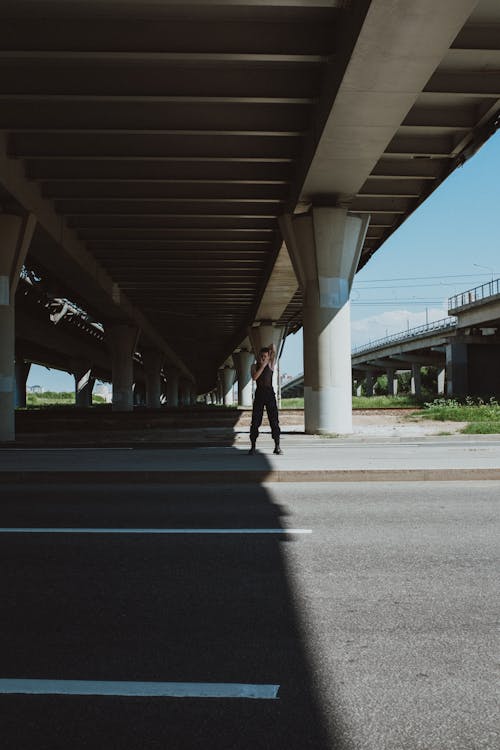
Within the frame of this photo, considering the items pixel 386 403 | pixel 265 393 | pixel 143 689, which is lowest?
pixel 143 689

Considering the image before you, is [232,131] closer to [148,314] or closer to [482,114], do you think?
[482,114]

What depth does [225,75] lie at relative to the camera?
13180 mm

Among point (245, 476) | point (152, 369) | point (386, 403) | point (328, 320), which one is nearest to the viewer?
point (245, 476)

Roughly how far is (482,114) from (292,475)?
10107 millimetres

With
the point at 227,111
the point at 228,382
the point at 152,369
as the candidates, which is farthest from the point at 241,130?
the point at 228,382

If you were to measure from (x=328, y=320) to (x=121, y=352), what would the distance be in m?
27.4

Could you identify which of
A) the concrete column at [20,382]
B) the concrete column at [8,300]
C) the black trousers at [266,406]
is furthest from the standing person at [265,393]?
the concrete column at [20,382]

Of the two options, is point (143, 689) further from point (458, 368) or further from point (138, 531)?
point (458, 368)

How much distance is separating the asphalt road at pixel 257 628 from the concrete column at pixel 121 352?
38.6m

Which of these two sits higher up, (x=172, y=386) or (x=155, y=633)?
(x=172, y=386)

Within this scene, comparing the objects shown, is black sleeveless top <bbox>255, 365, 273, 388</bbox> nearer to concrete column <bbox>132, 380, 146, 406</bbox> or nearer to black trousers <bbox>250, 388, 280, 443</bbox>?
black trousers <bbox>250, 388, 280, 443</bbox>

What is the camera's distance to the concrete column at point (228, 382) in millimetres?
94806

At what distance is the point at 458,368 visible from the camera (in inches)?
2036

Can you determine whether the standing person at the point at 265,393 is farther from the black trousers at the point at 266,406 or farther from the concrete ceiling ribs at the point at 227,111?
the concrete ceiling ribs at the point at 227,111
